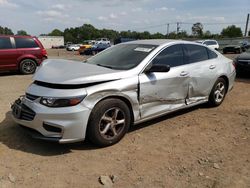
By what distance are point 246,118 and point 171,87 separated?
71.4 inches

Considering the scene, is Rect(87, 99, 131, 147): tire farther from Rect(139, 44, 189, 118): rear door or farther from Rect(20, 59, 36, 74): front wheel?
Rect(20, 59, 36, 74): front wheel

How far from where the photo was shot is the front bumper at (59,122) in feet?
12.3

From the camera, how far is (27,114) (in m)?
3.98

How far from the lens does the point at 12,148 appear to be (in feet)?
13.4

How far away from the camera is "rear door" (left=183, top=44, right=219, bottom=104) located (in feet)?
17.6

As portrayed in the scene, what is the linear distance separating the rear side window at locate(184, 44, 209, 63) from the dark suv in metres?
7.56

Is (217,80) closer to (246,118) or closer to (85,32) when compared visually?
(246,118)

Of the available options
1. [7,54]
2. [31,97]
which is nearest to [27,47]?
[7,54]

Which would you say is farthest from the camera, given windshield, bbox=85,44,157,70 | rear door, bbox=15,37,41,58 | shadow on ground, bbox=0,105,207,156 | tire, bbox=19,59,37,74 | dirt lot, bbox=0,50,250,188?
tire, bbox=19,59,37,74

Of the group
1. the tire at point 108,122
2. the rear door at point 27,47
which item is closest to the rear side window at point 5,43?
the rear door at point 27,47

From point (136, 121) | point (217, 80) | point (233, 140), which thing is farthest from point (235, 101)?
point (136, 121)

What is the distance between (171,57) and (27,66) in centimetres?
788

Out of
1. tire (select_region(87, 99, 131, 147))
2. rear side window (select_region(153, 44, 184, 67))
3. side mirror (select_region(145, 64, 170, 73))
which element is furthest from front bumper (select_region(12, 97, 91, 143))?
rear side window (select_region(153, 44, 184, 67))

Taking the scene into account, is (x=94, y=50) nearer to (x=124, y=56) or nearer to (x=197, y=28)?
(x=124, y=56)
